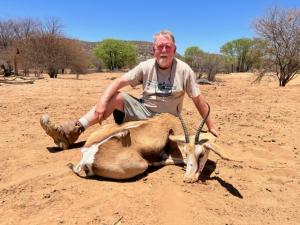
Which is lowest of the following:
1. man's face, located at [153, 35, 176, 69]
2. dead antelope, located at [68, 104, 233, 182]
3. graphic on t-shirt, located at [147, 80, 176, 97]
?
dead antelope, located at [68, 104, 233, 182]

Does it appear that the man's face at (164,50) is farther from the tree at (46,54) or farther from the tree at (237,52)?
the tree at (237,52)

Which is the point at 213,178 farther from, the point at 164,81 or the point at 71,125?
the point at 71,125

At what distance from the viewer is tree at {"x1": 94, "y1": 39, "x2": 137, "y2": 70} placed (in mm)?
54162

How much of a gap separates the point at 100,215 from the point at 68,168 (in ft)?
3.66

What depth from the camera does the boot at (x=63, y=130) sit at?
4.62m

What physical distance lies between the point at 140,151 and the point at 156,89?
84 cm

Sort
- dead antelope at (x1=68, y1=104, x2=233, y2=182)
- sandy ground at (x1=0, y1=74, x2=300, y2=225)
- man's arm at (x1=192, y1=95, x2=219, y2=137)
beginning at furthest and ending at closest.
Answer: man's arm at (x1=192, y1=95, x2=219, y2=137) < dead antelope at (x1=68, y1=104, x2=233, y2=182) < sandy ground at (x1=0, y1=74, x2=300, y2=225)

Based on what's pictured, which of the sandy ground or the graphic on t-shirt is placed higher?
the graphic on t-shirt

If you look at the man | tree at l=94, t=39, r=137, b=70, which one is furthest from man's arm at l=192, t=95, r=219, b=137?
tree at l=94, t=39, r=137, b=70

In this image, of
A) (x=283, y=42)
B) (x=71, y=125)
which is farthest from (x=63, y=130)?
(x=283, y=42)

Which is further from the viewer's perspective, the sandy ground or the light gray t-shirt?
the light gray t-shirt

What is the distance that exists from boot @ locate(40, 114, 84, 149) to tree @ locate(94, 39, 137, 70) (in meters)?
49.7

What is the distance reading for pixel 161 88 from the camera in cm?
444

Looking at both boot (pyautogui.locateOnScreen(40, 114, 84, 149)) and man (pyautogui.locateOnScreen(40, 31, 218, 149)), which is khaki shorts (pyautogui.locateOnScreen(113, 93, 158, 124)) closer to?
man (pyautogui.locateOnScreen(40, 31, 218, 149))
